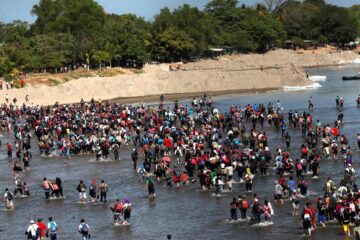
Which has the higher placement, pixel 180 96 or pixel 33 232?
pixel 180 96

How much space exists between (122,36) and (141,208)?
98126 millimetres

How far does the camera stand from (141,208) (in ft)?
120

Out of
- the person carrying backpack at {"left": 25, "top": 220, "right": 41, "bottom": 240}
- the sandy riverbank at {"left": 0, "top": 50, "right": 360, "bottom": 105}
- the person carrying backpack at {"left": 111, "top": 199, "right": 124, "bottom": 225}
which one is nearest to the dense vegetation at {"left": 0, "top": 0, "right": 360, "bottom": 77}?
the sandy riverbank at {"left": 0, "top": 50, "right": 360, "bottom": 105}

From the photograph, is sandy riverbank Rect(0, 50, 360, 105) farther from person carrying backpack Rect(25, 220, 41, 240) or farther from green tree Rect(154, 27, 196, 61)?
person carrying backpack Rect(25, 220, 41, 240)

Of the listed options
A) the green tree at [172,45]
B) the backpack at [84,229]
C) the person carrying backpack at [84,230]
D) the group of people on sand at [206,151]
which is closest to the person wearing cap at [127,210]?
the group of people on sand at [206,151]

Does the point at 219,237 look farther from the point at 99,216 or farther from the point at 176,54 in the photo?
the point at 176,54

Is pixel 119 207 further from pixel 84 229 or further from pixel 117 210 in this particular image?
pixel 84 229

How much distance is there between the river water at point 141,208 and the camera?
103 ft

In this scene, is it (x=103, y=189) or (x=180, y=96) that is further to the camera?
(x=180, y=96)

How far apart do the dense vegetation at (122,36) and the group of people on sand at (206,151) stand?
45541 mm

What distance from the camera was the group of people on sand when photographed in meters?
33.2

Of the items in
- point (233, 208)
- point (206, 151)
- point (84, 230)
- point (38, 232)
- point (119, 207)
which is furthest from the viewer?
point (206, 151)

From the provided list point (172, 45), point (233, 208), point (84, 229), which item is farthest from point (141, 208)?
point (172, 45)

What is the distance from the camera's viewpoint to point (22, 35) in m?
148
